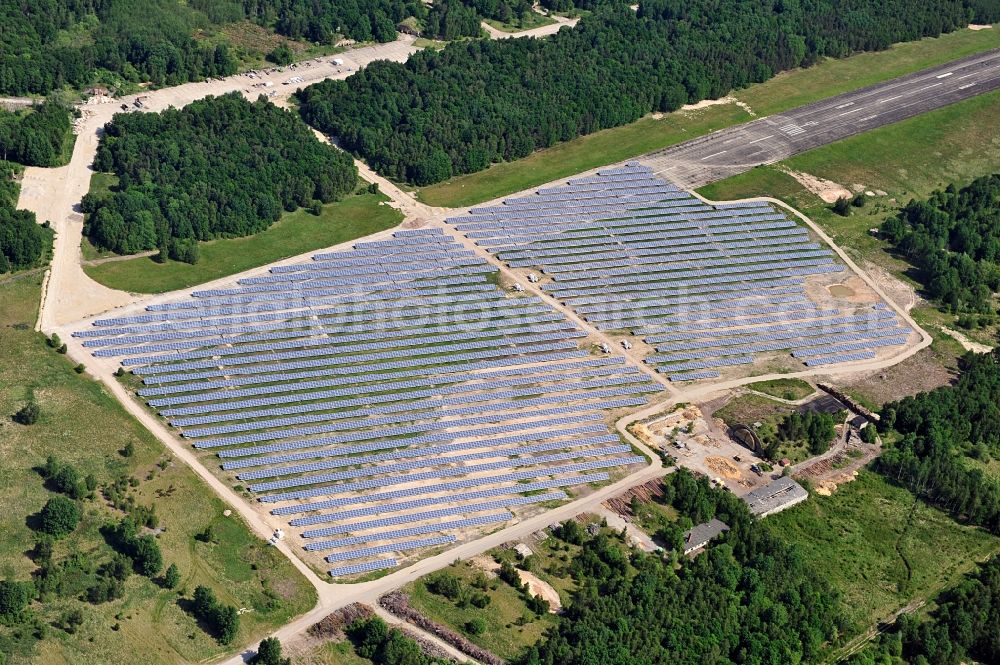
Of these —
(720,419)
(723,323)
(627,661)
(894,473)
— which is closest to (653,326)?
(723,323)

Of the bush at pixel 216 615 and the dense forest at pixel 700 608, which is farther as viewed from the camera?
the dense forest at pixel 700 608

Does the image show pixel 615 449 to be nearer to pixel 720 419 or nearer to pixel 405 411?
pixel 720 419

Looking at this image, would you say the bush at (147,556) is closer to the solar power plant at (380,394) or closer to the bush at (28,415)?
the solar power plant at (380,394)

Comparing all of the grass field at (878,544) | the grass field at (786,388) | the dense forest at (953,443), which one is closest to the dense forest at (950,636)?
the grass field at (878,544)

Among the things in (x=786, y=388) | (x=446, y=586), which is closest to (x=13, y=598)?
(x=446, y=586)

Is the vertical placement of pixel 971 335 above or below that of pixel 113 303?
below

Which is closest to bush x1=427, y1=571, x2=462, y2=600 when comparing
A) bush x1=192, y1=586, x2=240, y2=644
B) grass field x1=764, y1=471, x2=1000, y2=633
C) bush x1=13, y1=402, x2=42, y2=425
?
bush x1=192, y1=586, x2=240, y2=644

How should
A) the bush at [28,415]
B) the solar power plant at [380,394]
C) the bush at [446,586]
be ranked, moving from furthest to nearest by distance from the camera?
the bush at [28,415] → the solar power plant at [380,394] → the bush at [446,586]
